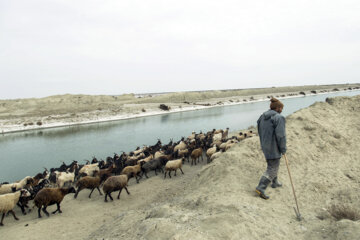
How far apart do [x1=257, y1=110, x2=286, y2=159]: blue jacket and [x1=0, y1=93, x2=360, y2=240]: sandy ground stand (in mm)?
1083

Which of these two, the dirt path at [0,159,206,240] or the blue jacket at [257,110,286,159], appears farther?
the dirt path at [0,159,206,240]

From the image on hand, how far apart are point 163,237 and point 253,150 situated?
199 inches

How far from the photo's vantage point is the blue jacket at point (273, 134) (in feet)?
15.9

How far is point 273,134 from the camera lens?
498 centimetres

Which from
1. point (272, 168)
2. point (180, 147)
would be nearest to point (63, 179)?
point (180, 147)

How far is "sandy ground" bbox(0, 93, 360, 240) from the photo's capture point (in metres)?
3.89

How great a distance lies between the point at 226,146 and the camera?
12992mm

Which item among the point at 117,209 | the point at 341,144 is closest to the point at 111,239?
the point at 117,209

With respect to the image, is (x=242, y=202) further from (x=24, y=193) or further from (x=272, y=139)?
(x=24, y=193)

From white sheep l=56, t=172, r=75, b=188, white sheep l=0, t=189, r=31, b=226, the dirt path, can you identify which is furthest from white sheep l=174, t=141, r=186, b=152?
white sheep l=0, t=189, r=31, b=226

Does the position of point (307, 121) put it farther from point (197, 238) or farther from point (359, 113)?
point (197, 238)

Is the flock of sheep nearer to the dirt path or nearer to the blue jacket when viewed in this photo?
the dirt path

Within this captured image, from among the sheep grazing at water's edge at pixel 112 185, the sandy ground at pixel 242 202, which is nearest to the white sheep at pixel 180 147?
the sandy ground at pixel 242 202

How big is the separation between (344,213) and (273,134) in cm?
202
